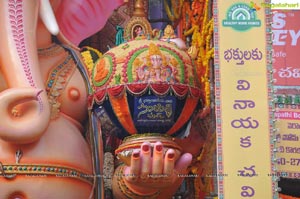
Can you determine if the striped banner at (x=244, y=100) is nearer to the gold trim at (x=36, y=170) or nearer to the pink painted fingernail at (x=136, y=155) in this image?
the pink painted fingernail at (x=136, y=155)

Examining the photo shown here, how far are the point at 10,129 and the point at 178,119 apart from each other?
2.37ft

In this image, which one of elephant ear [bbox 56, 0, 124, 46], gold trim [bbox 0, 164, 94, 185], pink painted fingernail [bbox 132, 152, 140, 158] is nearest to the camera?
pink painted fingernail [bbox 132, 152, 140, 158]

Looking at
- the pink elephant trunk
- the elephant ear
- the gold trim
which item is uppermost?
the elephant ear

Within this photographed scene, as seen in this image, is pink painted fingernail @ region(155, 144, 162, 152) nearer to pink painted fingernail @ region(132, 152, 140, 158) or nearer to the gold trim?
pink painted fingernail @ region(132, 152, 140, 158)

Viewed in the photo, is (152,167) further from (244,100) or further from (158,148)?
(244,100)

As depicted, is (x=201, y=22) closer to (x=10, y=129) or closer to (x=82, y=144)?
(x=82, y=144)

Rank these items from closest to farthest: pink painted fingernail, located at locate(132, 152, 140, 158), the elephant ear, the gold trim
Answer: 1. pink painted fingernail, located at locate(132, 152, 140, 158)
2. the gold trim
3. the elephant ear

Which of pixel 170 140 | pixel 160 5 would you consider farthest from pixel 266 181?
pixel 160 5

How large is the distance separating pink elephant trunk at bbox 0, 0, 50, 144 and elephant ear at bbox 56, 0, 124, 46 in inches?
10.1

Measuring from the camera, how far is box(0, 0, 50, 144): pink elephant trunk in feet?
11.6

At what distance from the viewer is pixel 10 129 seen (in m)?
3.53

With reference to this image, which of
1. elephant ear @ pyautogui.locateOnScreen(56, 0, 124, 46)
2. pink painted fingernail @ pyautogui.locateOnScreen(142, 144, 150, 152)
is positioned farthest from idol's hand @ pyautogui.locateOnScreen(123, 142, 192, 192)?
elephant ear @ pyautogui.locateOnScreen(56, 0, 124, 46)

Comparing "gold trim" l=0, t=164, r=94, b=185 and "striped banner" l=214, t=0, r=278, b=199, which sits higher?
"striped banner" l=214, t=0, r=278, b=199

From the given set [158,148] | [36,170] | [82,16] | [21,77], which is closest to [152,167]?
[158,148]
